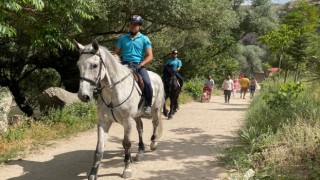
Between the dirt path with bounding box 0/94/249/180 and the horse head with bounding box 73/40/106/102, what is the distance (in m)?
1.97

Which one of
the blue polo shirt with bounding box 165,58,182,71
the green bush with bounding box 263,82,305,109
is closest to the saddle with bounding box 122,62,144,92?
the green bush with bounding box 263,82,305,109

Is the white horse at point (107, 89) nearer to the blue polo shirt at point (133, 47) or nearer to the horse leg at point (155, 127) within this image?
the blue polo shirt at point (133, 47)

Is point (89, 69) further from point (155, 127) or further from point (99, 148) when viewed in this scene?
point (155, 127)

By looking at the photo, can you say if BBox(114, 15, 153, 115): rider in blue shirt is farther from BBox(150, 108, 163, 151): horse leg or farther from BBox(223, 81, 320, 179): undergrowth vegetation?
BBox(223, 81, 320, 179): undergrowth vegetation

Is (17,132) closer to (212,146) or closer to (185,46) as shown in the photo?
(212,146)

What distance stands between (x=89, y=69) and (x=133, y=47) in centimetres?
174

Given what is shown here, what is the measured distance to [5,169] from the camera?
6824 millimetres

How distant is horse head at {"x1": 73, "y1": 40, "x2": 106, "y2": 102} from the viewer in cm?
493

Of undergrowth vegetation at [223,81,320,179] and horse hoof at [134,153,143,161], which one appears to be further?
horse hoof at [134,153,143,161]

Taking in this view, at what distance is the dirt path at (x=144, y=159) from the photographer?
6.39 m

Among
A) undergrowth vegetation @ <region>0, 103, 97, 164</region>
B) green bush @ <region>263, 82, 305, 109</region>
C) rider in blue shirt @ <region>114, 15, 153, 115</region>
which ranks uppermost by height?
rider in blue shirt @ <region>114, 15, 153, 115</region>

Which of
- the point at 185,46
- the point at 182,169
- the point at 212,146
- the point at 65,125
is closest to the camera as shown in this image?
the point at 182,169

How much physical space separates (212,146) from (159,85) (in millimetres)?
2232

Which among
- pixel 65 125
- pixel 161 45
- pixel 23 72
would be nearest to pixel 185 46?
pixel 161 45
